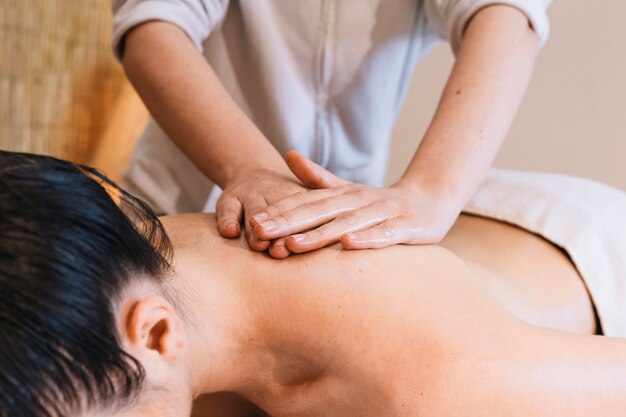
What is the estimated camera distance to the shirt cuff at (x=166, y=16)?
1.33 meters

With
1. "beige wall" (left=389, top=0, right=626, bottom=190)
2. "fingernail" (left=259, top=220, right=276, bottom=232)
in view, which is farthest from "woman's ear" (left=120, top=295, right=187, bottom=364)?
"beige wall" (left=389, top=0, right=626, bottom=190)

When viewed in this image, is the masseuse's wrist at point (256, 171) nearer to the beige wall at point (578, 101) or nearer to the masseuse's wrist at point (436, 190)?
the masseuse's wrist at point (436, 190)

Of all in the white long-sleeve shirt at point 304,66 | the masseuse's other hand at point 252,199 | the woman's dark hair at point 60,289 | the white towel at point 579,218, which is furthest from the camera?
the white long-sleeve shirt at point 304,66

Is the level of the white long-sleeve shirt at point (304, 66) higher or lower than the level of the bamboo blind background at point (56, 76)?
higher

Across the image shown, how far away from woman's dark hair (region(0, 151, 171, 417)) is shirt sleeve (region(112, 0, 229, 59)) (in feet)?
1.99

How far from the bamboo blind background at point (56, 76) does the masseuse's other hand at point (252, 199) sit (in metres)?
1.86

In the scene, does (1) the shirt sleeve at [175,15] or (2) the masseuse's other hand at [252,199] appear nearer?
(2) the masseuse's other hand at [252,199]

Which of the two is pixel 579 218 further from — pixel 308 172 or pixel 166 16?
pixel 166 16

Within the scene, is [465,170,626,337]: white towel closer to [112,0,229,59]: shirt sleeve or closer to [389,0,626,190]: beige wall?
[112,0,229,59]: shirt sleeve

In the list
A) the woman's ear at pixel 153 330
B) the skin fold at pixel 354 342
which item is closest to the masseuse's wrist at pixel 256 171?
the skin fold at pixel 354 342

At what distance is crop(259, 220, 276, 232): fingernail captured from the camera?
3.07 ft

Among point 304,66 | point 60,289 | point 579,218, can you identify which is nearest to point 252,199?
point 60,289

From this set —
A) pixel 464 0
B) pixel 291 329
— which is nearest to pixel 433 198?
pixel 291 329

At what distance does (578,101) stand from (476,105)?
1238 millimetres
